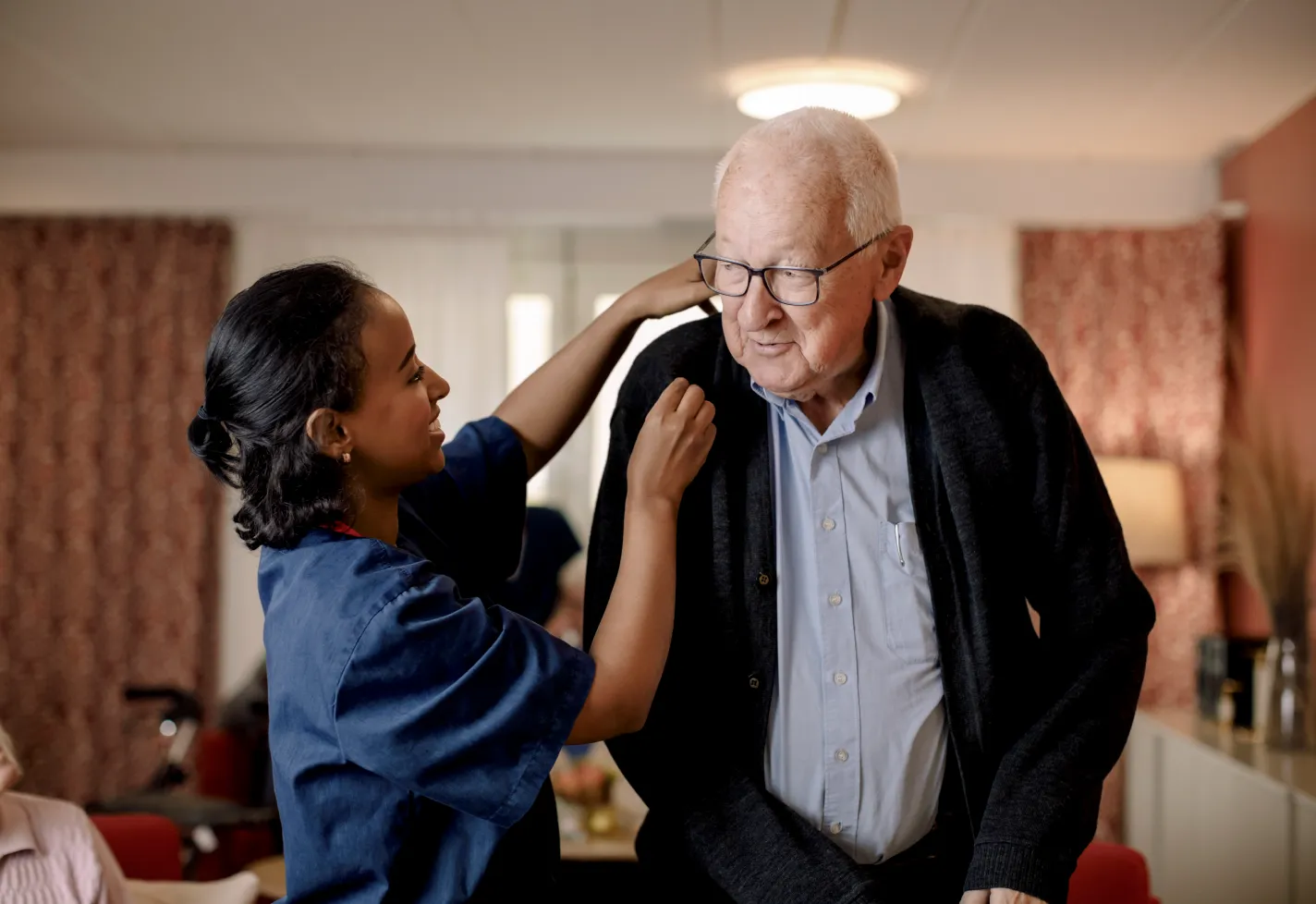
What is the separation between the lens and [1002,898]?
136 centimetres

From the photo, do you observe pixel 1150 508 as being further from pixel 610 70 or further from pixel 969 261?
pixel 610 70

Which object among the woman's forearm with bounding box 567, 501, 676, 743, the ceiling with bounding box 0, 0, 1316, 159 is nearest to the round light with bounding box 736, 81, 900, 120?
the ceiling with bounding box 0, 0, 1316, 159

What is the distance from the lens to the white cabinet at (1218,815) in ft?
11.7

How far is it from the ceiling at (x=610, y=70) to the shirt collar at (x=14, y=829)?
2.53m

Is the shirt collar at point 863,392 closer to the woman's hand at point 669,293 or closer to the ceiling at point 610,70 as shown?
the woman's hand at point 669,293

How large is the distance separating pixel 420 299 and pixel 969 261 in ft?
8.52

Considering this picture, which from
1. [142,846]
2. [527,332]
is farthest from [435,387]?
[527,332]

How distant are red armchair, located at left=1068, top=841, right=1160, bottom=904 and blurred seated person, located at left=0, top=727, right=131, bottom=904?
1.76 meters

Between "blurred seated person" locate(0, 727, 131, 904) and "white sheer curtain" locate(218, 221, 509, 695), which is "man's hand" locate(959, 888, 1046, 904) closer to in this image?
"blurred seated person" locate(0, 727, 131, 904)

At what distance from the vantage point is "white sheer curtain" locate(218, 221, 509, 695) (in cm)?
596

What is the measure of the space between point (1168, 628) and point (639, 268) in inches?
114

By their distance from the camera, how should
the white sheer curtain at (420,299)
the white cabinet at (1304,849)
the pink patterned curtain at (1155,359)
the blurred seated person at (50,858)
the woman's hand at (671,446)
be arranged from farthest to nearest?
the white sheer curtain at (420,299) < the pink patterned curtain at (1155,359) < the white cabinet at (1304,849) < the blurred seated person at (50,858) < the woman's hand at (671,446)

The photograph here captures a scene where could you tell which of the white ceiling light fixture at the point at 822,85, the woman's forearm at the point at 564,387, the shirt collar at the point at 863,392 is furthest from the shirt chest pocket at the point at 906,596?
the white ceiling light fixture at the point at 822,85

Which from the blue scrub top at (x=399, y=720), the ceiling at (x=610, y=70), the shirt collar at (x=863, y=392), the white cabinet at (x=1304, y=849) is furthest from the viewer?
the ceiling at (x=610, y=70)
